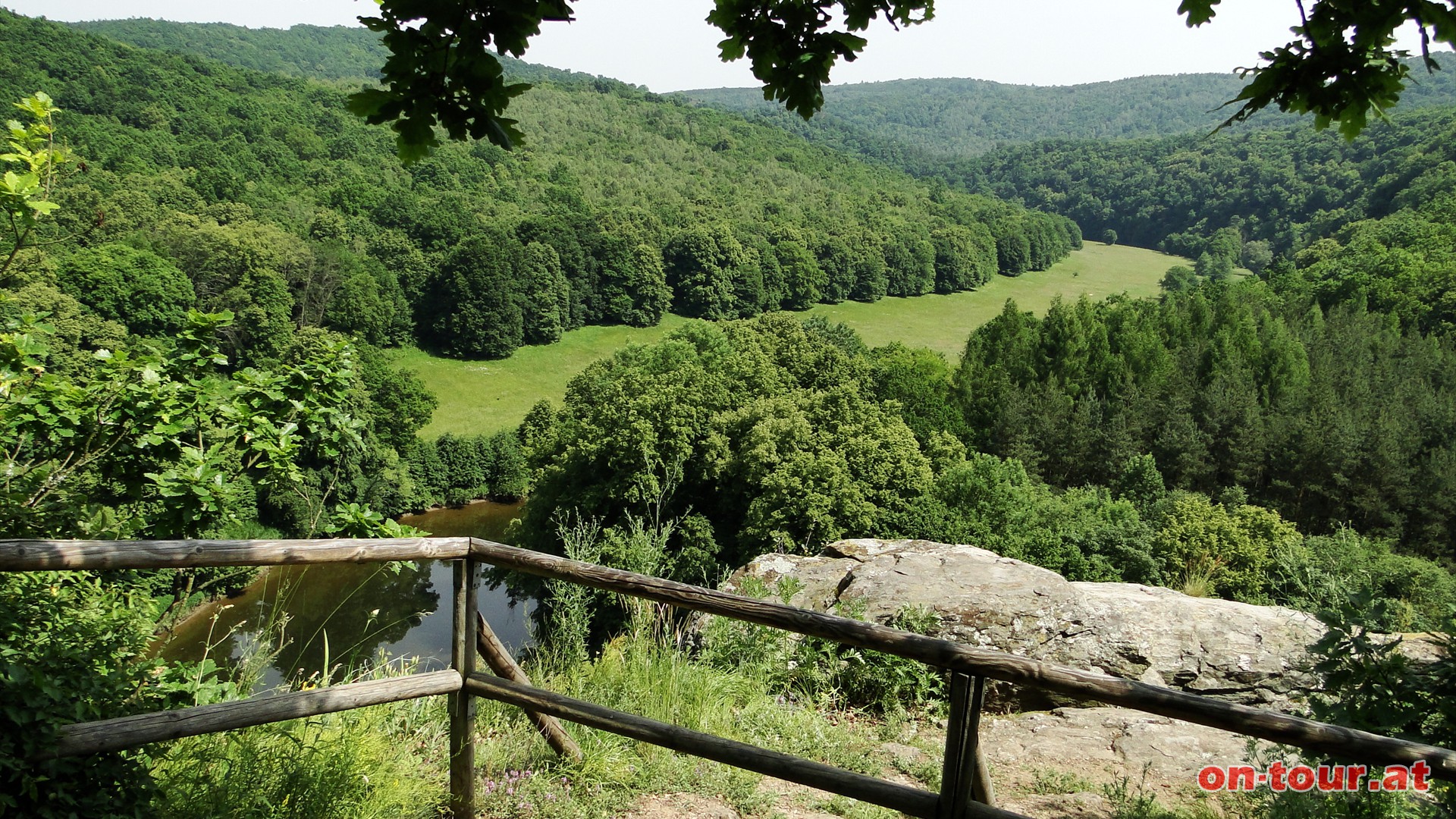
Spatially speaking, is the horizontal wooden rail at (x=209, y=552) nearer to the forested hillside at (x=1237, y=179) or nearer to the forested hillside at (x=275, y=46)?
the forested hillside at (x=1237, y=179)

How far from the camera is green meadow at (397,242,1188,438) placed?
50438mm

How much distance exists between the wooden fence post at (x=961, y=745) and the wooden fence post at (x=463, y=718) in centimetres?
174

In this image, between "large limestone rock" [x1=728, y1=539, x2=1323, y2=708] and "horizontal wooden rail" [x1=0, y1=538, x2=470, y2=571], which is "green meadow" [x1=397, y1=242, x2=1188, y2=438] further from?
"horizontal wooden rail" [x1=0, y1=538, x2=470, y2=571]

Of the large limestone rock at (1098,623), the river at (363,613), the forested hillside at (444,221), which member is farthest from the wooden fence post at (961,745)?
the forested hillside at (444,221)

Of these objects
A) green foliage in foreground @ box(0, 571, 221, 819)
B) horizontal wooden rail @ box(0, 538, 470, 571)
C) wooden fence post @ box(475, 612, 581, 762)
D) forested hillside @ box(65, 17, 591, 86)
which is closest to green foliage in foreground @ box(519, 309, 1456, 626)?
wooden fence post @ box(475, 612, 581, 762)

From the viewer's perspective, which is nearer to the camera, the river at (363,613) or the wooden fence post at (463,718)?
the wooden fence post at (463,718)

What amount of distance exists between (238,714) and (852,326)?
228 feet

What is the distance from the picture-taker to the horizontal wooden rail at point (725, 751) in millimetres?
2562

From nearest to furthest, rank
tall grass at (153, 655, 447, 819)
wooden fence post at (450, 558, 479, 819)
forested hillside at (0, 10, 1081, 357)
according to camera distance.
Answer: tall grass at (153, 655, 447, 819)
wooden fence post at (450, 558, 479, 819)
forested hillside at (0, 10, 1081, 357)

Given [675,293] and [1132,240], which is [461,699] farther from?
[1132,240]

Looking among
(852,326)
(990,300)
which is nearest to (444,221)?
(852,326)

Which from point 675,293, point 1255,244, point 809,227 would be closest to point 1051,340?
point 675,293

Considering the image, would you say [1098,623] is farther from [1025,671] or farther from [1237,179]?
[1237,179]

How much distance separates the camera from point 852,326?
232ft
